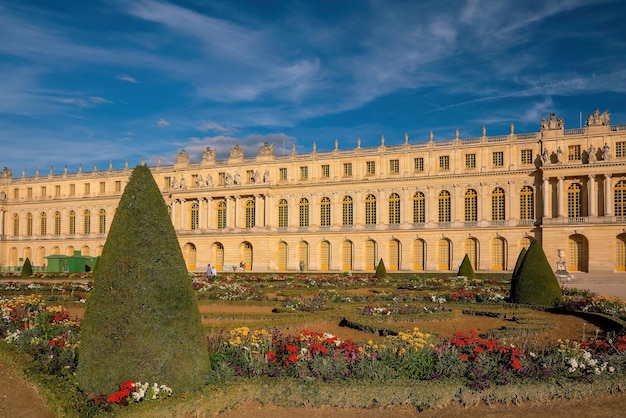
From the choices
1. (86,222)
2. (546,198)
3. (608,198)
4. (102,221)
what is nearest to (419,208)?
(546,198)

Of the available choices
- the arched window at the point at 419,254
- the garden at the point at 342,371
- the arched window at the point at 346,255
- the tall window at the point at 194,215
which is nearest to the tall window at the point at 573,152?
the arched window at the point at 419,254

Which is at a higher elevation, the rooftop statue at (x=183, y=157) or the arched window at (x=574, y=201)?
the rooftop statue at (x=183, y=157)

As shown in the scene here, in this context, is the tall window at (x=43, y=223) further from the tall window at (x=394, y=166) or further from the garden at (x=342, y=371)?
the garden at (x=342, y=371)

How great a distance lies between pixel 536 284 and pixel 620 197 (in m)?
29.3

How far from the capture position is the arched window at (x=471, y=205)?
51375mm

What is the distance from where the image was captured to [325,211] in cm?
5766

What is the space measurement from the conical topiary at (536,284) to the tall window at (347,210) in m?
34.7

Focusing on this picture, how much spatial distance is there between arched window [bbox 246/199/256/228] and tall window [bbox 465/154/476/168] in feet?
75.1

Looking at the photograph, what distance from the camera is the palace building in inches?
1821

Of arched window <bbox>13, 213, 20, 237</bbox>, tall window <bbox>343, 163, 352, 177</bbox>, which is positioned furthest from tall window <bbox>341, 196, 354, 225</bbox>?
arched window <bbox>13, 213, 20, 237</bbox>

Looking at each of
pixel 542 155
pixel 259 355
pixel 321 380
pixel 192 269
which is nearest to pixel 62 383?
pixel 259 355

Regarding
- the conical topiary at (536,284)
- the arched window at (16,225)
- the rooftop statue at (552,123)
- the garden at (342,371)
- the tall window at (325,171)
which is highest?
the rooftop statue at (552,123)

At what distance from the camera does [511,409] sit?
9.02m

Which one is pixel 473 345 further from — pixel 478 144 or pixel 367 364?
pixel 478 144
